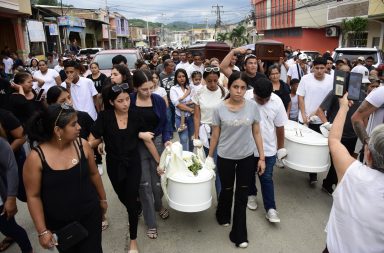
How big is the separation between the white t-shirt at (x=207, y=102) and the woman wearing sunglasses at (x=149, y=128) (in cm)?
81

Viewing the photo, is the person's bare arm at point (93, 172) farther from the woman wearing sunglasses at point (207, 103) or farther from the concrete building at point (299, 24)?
the concrete building at point (299, 24)

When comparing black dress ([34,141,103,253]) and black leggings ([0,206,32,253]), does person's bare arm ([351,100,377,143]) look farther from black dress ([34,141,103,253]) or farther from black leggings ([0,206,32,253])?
black leggings ([0,206,32,253])

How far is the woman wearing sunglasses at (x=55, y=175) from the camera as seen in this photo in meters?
Answer: 2.29

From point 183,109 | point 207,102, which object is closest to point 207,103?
point 207,102

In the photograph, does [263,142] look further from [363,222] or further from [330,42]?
[330,42]

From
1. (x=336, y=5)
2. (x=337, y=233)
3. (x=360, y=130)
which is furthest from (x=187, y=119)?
(x=336, y=5)

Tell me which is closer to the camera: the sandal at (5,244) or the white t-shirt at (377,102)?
the white t-shirt at (377,102)

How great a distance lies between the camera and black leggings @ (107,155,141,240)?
3342 millimetres

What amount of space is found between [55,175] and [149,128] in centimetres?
147

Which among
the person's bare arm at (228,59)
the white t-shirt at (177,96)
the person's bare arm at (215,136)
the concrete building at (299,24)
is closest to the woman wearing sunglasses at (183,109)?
the white t-shirt at (177,96)

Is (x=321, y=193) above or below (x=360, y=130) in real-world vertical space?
below

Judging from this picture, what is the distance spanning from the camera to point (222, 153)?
11.8 ft

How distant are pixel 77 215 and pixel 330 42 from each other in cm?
3322

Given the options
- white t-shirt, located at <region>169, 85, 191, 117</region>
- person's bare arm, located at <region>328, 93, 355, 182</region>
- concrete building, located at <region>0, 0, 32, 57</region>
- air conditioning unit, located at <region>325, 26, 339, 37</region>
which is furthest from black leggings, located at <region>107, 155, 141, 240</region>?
air conditioning unit, located at <region>325, 26, 339, 37</region>
